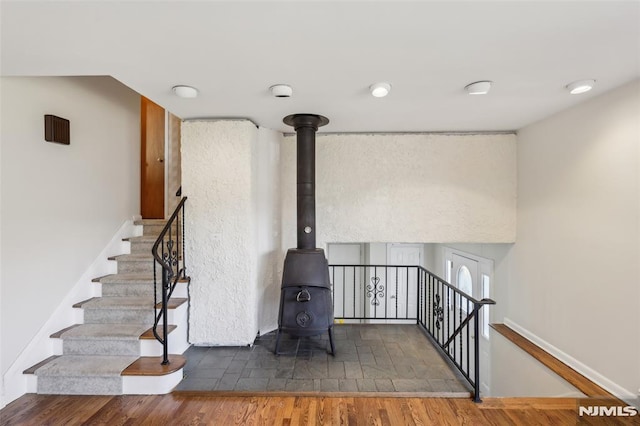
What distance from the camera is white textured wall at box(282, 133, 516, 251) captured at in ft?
11.2

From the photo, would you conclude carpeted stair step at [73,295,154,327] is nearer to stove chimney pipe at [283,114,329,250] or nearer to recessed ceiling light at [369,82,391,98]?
stove chimney pipe at [283,114,329,250]

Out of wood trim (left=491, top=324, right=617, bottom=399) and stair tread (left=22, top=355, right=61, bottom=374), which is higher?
stair tread (left=22, top=355, right=61, bottom=374)

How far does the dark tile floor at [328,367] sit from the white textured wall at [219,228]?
0.90 feet

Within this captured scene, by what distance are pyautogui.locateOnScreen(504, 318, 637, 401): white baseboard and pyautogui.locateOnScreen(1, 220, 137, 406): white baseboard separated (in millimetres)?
4312

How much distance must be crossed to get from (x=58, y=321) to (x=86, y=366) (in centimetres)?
54

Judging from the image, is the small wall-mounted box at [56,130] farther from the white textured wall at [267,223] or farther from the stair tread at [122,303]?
the white textured wall at [267,223]

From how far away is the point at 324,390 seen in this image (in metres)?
Answer: 2.23

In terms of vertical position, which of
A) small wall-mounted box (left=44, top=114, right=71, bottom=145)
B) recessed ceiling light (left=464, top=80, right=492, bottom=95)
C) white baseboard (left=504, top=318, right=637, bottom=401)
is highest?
recessed ceiling light (left=464, top=80, right=492, bottom=95)

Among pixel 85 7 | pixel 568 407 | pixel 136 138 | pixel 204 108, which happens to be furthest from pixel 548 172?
pixel 136 138

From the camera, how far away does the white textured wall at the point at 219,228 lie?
2.92 m

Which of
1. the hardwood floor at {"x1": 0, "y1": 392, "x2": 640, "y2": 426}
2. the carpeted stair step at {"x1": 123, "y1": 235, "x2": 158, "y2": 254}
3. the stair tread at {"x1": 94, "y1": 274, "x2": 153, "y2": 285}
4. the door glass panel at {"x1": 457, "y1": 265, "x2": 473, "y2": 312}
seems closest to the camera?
the hardwood floor at {"x1": 0, "y1": 392, "x2": 640, "y2": 426}

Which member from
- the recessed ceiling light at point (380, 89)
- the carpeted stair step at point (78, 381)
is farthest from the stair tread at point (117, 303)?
the recessed ceiling light at point (380, 89)

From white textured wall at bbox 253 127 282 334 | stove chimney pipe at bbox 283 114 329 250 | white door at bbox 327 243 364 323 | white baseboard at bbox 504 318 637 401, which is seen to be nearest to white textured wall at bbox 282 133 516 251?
white textured wall at bbox 253 127 282 334

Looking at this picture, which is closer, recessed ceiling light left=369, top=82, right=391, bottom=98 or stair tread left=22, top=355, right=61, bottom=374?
recessed ceiling light left=369, top=82, right=391, bottom=98
